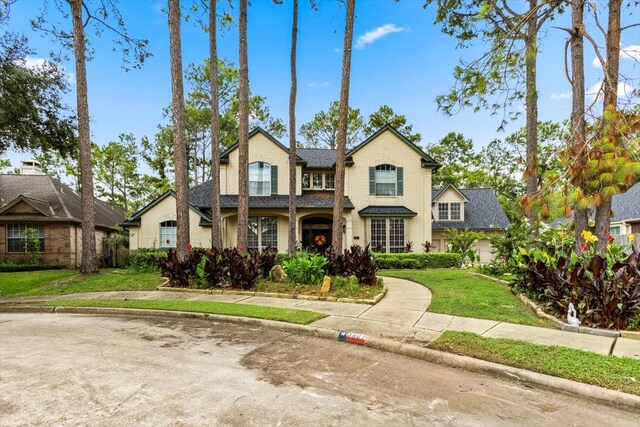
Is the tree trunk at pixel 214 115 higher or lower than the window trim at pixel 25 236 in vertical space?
higher

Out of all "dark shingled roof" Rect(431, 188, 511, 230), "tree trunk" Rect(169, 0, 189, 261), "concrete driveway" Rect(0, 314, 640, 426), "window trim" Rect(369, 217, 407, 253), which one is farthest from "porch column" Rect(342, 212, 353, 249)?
"concrete driveway" Rect(0, 314, 640, 426)

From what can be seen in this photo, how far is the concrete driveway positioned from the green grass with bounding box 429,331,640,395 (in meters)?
0.37

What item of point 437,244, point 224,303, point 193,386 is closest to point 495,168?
point 437,244

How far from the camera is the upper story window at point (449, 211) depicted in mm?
22391

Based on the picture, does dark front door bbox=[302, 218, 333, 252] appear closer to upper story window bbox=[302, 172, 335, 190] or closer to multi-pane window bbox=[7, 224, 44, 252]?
upper story window bbox=[302, 172, 335, 190]

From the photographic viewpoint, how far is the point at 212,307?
7.58 meters

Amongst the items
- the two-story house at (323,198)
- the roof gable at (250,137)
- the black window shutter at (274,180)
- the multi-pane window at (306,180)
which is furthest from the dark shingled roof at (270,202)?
the roof gable at (250,137)

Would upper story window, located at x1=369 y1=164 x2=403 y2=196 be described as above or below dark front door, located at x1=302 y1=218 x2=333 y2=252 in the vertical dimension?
above

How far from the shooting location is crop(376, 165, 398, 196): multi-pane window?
63.7ft

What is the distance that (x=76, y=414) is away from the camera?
307 centimetres

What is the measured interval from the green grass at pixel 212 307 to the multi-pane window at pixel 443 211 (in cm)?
1756

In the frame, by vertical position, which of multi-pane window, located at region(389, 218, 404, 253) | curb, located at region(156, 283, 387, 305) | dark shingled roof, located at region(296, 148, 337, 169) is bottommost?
curb, located at region(156, 283, 387, 305)

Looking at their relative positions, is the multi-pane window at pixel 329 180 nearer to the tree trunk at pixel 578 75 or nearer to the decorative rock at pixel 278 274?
the decorative rock at pixel 278 274

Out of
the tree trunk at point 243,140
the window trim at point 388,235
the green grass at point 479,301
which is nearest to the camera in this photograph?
the green grass at point 479,301
